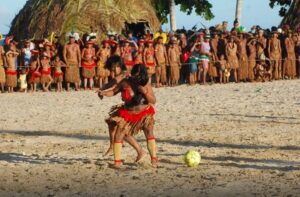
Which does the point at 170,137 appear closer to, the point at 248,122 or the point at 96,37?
the point at 248,122

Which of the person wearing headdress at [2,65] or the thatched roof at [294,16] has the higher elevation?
the thatched roof at [294,16]

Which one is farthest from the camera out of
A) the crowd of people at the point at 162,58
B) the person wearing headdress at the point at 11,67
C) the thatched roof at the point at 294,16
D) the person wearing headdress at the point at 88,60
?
the thatched roof at the point at 294,16

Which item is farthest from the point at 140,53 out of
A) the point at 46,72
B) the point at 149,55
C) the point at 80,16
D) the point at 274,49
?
the point at 274,49

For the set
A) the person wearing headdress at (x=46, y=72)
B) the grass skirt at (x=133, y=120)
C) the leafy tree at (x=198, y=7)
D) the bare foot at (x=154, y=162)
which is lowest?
the bare foot at (x=154, y=162)

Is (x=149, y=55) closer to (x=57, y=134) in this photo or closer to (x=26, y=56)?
(x=26, y=56)

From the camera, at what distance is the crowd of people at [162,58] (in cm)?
2034

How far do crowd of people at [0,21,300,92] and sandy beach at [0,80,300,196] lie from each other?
244 centimetres

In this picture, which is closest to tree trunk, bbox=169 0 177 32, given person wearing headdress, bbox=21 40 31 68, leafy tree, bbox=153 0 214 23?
leafy tree, bbox=153 0 214 23

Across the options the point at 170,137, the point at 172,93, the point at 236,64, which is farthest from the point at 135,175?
the point at 236,64

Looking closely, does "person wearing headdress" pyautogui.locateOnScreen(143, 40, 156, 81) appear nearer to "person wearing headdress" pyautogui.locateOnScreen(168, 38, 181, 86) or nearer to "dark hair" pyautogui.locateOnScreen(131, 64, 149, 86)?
"person wearing headdress" pyautogui.locateOnScreen(168, 38, 181, 86)

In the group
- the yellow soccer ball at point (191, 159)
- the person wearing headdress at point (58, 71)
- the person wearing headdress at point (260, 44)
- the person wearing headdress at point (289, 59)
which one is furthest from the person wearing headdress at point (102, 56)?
the yellow soccer ball at point (191, 159)

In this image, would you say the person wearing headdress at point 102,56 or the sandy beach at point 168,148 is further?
the person wearing headdress at point 102,56

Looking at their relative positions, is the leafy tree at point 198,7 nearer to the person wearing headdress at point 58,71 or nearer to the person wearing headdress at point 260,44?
the person wearing headdress at point 260,44

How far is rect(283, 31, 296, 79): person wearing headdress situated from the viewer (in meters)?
22.2
